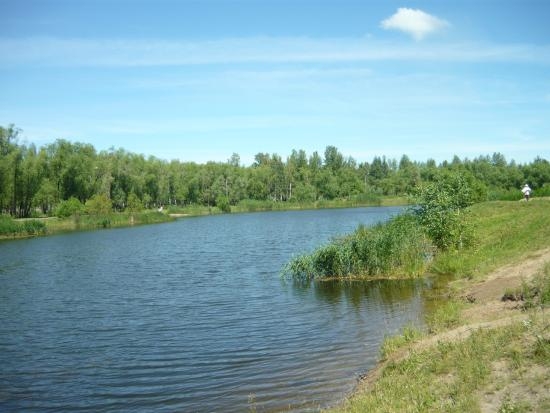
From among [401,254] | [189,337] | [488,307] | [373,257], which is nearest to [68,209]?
[373,257]

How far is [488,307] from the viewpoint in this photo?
52.9 feet

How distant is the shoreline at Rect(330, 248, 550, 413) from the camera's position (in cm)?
918

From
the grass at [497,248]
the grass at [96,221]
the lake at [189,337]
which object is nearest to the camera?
the lake at [189,337]

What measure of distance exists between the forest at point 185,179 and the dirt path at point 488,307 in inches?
1741

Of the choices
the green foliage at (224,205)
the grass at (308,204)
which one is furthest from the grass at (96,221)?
the grass at (308,204)

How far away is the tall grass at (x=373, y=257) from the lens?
92.2 feet

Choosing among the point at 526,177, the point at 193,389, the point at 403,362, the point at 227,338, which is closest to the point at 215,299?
the point at 227,338

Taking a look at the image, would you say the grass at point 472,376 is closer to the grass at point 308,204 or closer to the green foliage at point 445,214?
the green foliage at point 445,214

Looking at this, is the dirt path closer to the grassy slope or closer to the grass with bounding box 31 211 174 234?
the grassy slope

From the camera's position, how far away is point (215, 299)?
86.4 feet

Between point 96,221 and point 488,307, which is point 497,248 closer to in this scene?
point 488,307

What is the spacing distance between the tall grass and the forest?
38222 millimetres

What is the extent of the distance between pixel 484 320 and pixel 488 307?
2272 millimetres

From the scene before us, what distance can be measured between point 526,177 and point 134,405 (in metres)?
139
